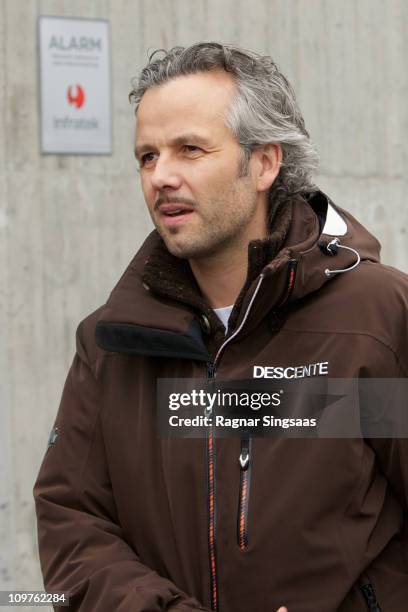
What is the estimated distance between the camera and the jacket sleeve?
7.22 ft

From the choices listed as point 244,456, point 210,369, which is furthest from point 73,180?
point 244,456

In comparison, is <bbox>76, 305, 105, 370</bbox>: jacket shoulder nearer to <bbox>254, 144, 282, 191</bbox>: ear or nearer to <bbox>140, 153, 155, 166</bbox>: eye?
<bbox>140, 153, 155, 166</bbox>: eye

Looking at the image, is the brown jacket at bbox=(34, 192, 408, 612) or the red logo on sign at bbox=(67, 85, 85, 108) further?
the red logo on sign at bbox=(67, 85, 85, 108)

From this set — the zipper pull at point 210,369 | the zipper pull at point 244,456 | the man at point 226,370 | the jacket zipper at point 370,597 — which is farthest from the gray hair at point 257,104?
the jacket zipper at point 370,597

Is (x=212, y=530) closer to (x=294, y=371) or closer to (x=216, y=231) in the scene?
(x=294, y=371)

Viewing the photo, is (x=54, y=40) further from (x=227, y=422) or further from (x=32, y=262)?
(x=227, y=422)

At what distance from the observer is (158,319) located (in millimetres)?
2289

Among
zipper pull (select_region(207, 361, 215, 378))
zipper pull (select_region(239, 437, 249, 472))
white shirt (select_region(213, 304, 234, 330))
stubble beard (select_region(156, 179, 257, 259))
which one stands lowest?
zipper pull (select_region(239, 437, 249, 472))

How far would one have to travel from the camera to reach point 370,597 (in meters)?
2.15

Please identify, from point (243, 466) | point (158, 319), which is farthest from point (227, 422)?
point (158, 319)

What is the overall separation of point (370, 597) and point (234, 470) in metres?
0.35

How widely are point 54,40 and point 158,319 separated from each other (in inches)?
100.0

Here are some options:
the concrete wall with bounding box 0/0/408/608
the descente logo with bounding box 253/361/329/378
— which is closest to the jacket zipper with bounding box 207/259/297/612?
the descente logo with bounding box 253/361/329/378

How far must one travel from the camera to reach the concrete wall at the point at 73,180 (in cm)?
449
